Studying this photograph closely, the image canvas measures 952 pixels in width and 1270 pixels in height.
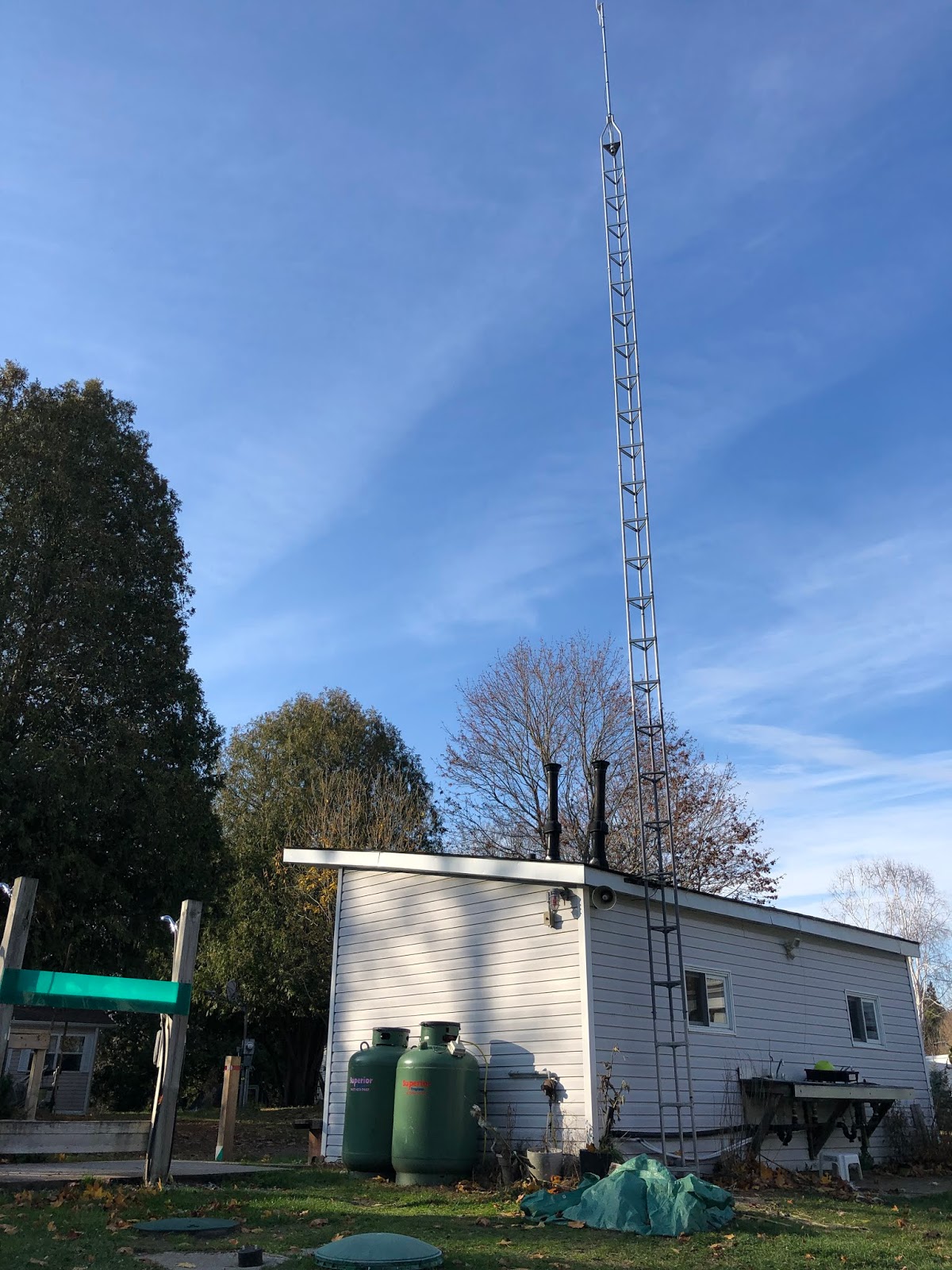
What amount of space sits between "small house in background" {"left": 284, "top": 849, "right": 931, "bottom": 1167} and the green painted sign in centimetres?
454

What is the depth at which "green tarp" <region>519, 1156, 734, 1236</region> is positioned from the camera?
25.6ft

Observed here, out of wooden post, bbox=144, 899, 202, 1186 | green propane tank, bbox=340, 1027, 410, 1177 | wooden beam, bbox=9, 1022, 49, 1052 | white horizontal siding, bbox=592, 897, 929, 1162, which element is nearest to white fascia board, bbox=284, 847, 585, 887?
white horizontal siding, bbox=592, 897, 929, 1162

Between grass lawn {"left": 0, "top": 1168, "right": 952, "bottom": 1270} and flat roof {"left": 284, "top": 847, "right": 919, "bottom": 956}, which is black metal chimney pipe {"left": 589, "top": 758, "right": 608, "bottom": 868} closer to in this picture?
flat roof {"left": 284, "top": 847, "right": 919, "bottom": 956}

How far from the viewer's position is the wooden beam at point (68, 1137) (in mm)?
8562

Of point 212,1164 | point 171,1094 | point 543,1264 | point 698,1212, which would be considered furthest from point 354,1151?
point 543,1264

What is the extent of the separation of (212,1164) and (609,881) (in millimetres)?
5602

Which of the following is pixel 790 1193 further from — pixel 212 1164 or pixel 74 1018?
pixel 74 1018

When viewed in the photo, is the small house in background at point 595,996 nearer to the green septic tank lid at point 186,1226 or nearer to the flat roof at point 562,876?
the flat roof at point 562,876

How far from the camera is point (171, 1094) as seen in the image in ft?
30.9

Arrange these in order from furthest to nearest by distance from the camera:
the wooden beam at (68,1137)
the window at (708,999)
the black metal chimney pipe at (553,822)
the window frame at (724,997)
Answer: the black metal chimney pipe at (553,822) → the window at (708,999) → the window frame at (724,997) → the wooden beam at (68,1137)

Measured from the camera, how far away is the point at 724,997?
521 inches

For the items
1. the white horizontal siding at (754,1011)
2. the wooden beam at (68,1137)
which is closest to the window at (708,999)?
Answer: the white horizontal siding at (754,1011)

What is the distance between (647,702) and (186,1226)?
398 inches

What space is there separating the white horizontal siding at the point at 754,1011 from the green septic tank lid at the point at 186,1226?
16.4 ft
